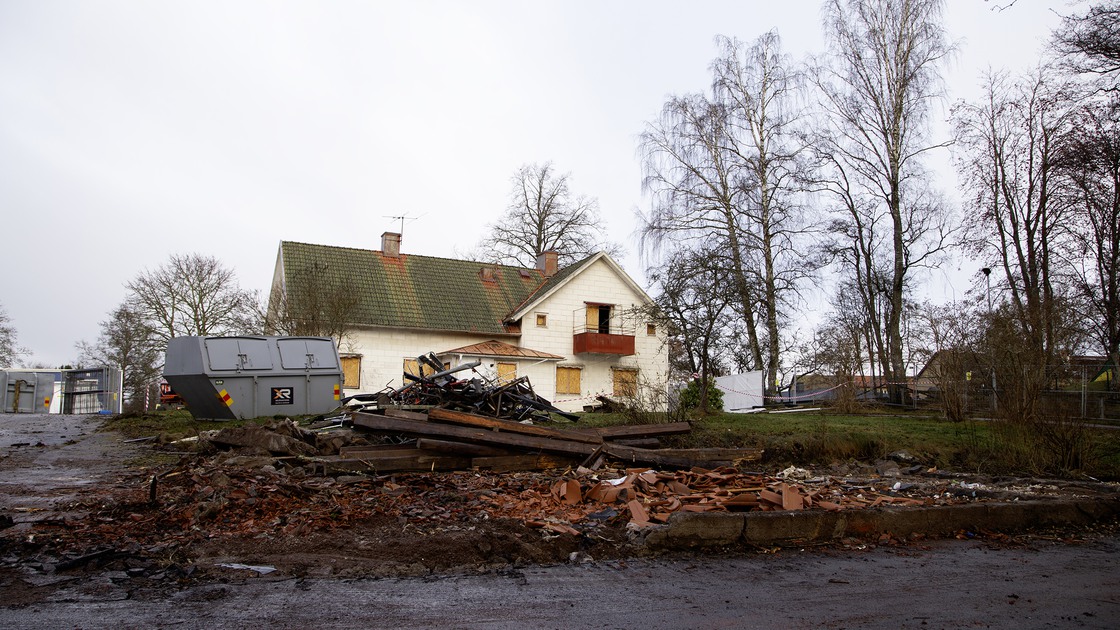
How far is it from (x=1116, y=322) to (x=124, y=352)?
1730 inches

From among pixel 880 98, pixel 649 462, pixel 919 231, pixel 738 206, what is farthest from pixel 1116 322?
pixel 649 462

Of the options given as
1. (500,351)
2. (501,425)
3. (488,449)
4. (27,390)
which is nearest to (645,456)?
(501,425)

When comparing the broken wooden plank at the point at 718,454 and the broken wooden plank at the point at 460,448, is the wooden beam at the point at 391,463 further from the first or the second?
the broken wooden plank at the point at 718,454

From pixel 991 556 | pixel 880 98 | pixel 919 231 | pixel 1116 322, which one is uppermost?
pixel 880 98

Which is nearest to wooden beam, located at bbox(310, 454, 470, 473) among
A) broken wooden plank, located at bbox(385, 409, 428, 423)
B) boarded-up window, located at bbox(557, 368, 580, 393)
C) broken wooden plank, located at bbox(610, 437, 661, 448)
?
broken wooden plank, located at bbox(385, 409, 428, 423)

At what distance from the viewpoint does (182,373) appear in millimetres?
17062

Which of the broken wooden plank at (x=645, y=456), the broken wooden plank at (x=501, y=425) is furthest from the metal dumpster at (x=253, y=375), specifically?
the broken wooden plank at (x=645, y=456)

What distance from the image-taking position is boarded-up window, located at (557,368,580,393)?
35719 millimetres

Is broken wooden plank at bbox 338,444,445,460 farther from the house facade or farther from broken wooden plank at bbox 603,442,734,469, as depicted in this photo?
the house facade

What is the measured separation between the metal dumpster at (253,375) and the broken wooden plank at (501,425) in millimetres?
7996

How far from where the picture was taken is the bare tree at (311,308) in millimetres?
24688

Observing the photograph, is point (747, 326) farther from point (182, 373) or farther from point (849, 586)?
point (849, 586)

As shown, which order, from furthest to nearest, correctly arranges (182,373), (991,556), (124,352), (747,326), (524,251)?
(524,251) → (124,352) → (747,326) → (182,373) → (991,556)

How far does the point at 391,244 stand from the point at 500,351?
791cm
